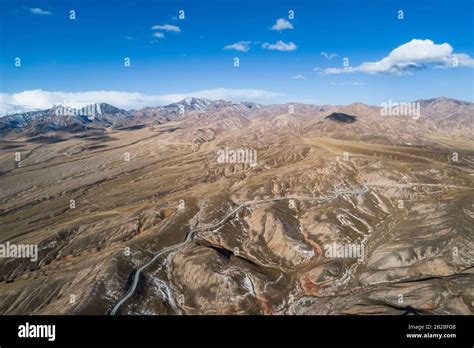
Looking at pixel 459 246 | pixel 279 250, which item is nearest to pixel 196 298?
pixel 279 250
